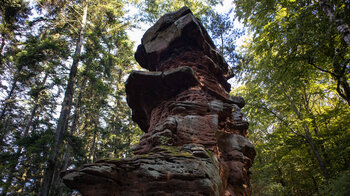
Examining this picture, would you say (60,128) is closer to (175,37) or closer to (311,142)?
(175,37)

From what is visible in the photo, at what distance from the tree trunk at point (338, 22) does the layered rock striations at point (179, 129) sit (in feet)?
11.8

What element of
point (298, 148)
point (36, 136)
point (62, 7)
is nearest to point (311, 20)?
point (298, 148)

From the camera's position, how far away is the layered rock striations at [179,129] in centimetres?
341

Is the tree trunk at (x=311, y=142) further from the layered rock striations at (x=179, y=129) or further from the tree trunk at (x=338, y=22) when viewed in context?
the tree trunk at (x=338, y=22)

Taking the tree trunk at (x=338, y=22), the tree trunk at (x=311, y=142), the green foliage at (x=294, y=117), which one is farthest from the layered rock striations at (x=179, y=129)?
the tree trunk at (x=311, y=142)

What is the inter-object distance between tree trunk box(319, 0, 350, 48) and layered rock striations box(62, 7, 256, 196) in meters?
3.59

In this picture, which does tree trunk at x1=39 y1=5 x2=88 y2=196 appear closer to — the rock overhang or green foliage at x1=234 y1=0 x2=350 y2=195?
the rock overhang

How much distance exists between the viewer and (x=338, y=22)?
466cm

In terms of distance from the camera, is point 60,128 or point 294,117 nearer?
point 60,128

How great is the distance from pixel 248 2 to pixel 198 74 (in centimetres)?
396

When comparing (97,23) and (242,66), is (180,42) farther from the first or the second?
(97,23)

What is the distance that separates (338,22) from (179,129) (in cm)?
498

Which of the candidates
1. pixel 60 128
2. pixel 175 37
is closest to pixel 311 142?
pixel 175 37

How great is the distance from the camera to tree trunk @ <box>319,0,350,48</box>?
180 inches
